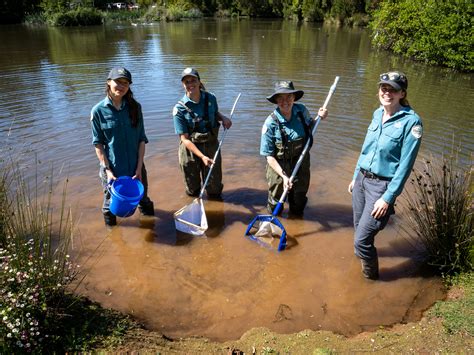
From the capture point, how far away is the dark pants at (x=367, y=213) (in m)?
3.97

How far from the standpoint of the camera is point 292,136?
16.8ft

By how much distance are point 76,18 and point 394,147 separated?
48.7 meters

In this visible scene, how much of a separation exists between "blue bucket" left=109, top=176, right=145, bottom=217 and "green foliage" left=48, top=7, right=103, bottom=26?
151ft

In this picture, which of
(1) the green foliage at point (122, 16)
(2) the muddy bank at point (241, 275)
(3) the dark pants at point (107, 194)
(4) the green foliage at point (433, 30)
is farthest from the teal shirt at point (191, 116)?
(1) the green foliage at point (122, 16)

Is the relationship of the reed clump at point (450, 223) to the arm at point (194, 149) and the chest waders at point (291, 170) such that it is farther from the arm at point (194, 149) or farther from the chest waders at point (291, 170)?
the arm at point (194, 149)

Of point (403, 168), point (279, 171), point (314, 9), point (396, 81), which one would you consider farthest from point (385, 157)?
point (314, 9)

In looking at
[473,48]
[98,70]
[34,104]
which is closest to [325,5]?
[473,48]

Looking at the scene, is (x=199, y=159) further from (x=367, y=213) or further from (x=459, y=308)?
(x=459, y=308)

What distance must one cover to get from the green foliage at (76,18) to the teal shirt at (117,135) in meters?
45.7

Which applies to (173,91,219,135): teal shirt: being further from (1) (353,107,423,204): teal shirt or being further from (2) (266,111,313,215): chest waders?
(1) (353,107,423,204): teal shirt

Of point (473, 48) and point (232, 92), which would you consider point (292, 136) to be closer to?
point (232, 92)

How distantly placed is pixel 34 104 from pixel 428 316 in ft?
39.1

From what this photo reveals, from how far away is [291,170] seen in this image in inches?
213

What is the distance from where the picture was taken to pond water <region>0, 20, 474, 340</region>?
13.9ft
